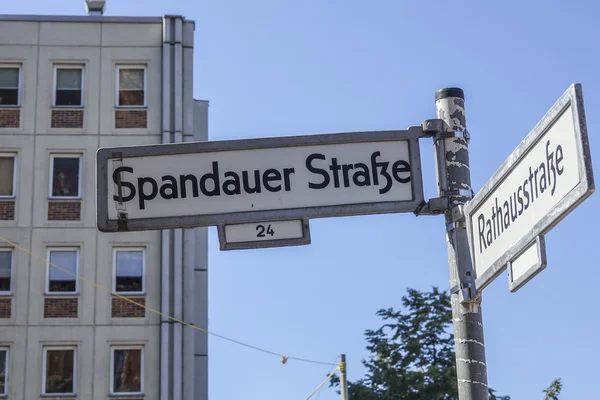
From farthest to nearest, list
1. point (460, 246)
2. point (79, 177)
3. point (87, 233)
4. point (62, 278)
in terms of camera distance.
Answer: point (79, 177), point (87, 233), point (62, 278), point (460, 246)

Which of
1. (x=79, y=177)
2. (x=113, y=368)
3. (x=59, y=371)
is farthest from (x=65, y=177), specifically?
(x=113, y=368)

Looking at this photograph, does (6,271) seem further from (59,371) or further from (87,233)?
(59,371)

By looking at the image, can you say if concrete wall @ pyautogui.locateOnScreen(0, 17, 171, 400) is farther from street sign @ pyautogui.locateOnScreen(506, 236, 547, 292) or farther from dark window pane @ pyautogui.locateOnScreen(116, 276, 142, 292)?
street sign @ pyautogui.locateOnScreen(506, 236, 547, 292)

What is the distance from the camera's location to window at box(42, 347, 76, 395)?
2992 centimetres

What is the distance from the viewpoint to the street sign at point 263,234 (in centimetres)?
489

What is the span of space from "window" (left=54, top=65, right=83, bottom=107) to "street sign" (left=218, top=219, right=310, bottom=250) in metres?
28.4

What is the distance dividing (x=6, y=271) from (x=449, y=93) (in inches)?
1080

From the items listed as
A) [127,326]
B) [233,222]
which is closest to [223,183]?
[233,222]

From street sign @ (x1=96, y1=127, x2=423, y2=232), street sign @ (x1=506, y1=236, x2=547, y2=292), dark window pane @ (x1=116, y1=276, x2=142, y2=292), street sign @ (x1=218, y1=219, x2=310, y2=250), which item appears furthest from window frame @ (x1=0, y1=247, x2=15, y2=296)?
street sign @ (x1=506, y1=236, x2=547, y2=292)

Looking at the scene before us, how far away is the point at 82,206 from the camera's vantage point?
31.2 m

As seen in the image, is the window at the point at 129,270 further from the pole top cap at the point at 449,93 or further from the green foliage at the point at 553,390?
the pole top cap at the point at 449,93

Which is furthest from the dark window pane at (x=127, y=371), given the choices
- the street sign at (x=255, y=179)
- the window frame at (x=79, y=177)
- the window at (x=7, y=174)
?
the street sign at (x=255, y=179)

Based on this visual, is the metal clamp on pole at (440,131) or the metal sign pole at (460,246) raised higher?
the metal clamp on pole at (440,131)

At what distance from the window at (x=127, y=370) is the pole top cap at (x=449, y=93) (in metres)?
26.2
